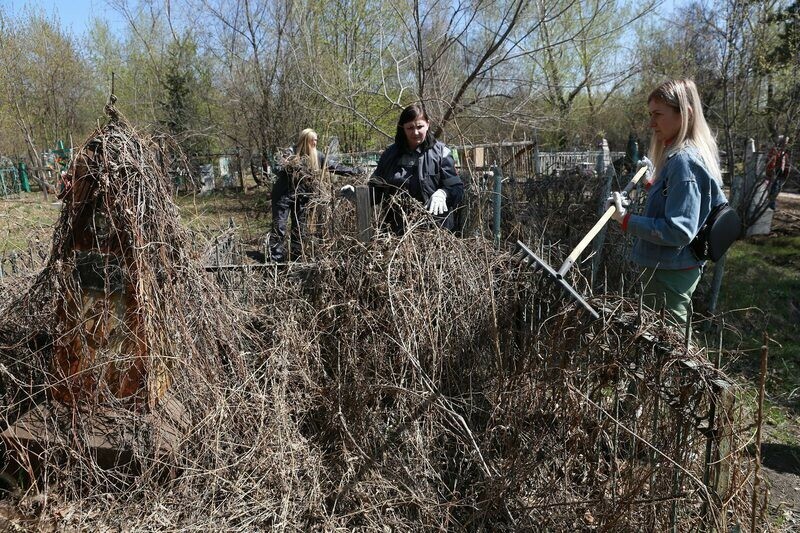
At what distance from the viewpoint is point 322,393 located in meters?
2.98

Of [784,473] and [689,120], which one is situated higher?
[689,120]

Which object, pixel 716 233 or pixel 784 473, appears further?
pixel 784 473

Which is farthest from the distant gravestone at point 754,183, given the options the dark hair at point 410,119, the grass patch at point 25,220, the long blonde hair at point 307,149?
the grass patch at point 25,220

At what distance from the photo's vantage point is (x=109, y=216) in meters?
2.47

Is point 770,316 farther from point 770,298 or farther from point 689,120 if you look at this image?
point 689,120

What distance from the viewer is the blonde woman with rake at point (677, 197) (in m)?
2.34

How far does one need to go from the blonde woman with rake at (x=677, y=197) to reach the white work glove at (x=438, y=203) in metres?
1.27

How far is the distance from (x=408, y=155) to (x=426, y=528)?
7.70 ft

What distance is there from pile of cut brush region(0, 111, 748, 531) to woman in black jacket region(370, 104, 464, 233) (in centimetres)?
82

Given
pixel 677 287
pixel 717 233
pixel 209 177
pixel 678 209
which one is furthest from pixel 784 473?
pixel 209 177

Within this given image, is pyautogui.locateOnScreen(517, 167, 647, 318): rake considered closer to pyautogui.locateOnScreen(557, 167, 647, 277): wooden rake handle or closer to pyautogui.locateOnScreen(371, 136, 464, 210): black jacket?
pyautogui.locateOnScreen(557, 167, 647, 277): wooden rake handle

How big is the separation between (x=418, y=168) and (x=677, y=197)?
6.01 ft

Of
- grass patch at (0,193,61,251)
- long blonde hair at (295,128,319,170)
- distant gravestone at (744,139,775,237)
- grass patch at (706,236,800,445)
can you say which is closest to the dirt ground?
grass patch at (706,236,800,445)

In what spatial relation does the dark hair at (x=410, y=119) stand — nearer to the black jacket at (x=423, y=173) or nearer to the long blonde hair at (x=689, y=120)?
the black jacket at (x=423, y=173)
